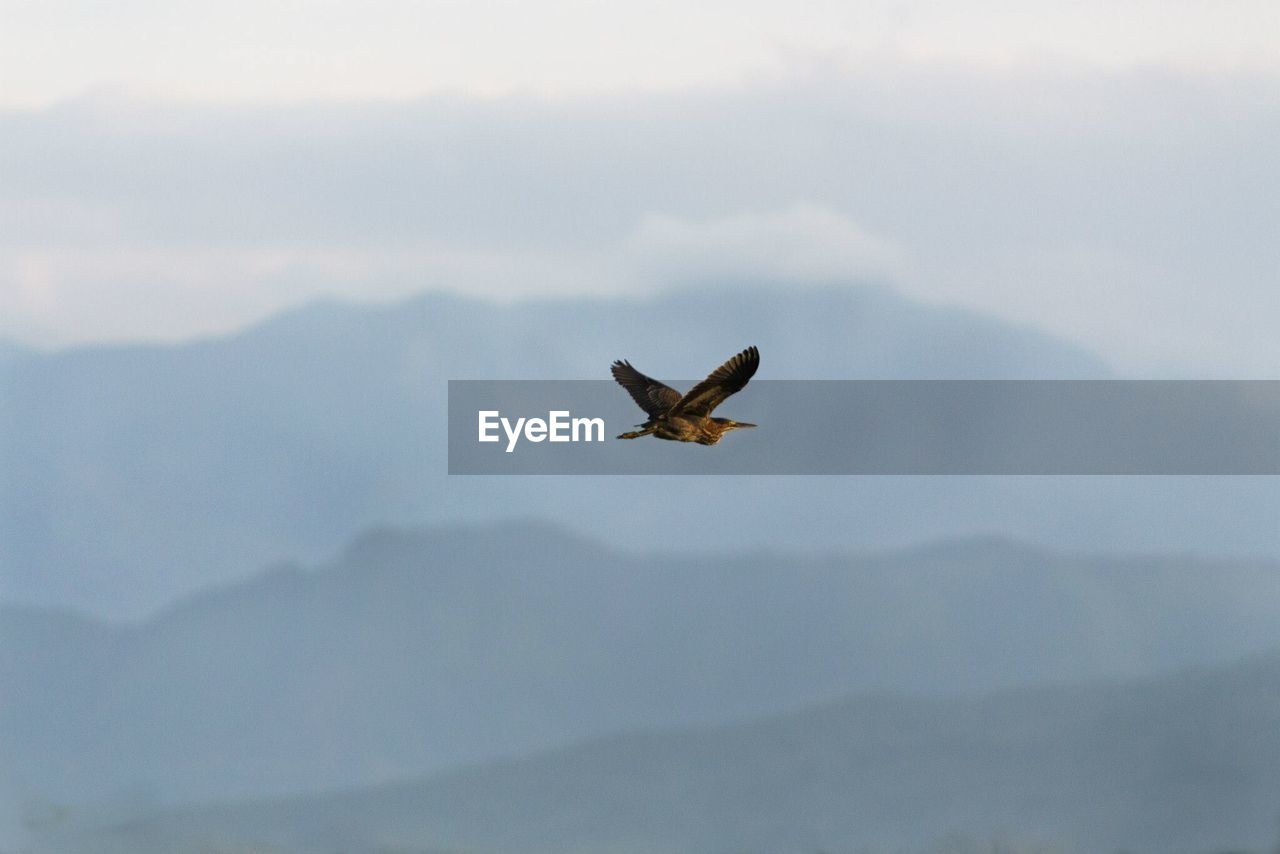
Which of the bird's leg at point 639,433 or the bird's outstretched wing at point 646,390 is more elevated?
the bird's outstretched wing at point 646,390

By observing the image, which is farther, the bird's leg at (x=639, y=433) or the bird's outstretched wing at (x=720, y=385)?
the bird's leg at (x=639, y=433)

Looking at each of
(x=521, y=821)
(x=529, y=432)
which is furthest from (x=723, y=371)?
(x=521, y=821)

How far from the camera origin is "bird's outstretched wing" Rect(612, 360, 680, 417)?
124 feet

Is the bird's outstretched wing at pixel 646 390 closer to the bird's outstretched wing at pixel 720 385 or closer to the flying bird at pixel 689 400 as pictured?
the flying bird at pixel 689 400

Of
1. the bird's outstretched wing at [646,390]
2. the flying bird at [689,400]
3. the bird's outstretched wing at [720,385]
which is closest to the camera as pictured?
the bird's outstretched wing at [720,385]

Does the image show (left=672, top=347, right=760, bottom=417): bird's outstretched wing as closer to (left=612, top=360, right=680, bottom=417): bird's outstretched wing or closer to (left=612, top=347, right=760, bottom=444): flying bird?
(left=612, top=347, right=760, bottom=444): flying bird

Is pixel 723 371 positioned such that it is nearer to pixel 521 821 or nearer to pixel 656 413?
pixel 656 413

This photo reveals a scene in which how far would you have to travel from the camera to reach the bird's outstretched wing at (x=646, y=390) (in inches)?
1494

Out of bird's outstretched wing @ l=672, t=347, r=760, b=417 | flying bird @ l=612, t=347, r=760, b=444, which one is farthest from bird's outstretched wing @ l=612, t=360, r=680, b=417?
bird's outstretched wing @ l=672, t=347, r=760, b=417

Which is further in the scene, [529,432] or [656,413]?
[529,432]

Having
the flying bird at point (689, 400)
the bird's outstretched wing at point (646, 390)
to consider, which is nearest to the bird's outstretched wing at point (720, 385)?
the flying bird at point (689, 400)

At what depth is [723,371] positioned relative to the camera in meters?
34.9

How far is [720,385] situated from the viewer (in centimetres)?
3544

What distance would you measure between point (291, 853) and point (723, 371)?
49.2 meters
